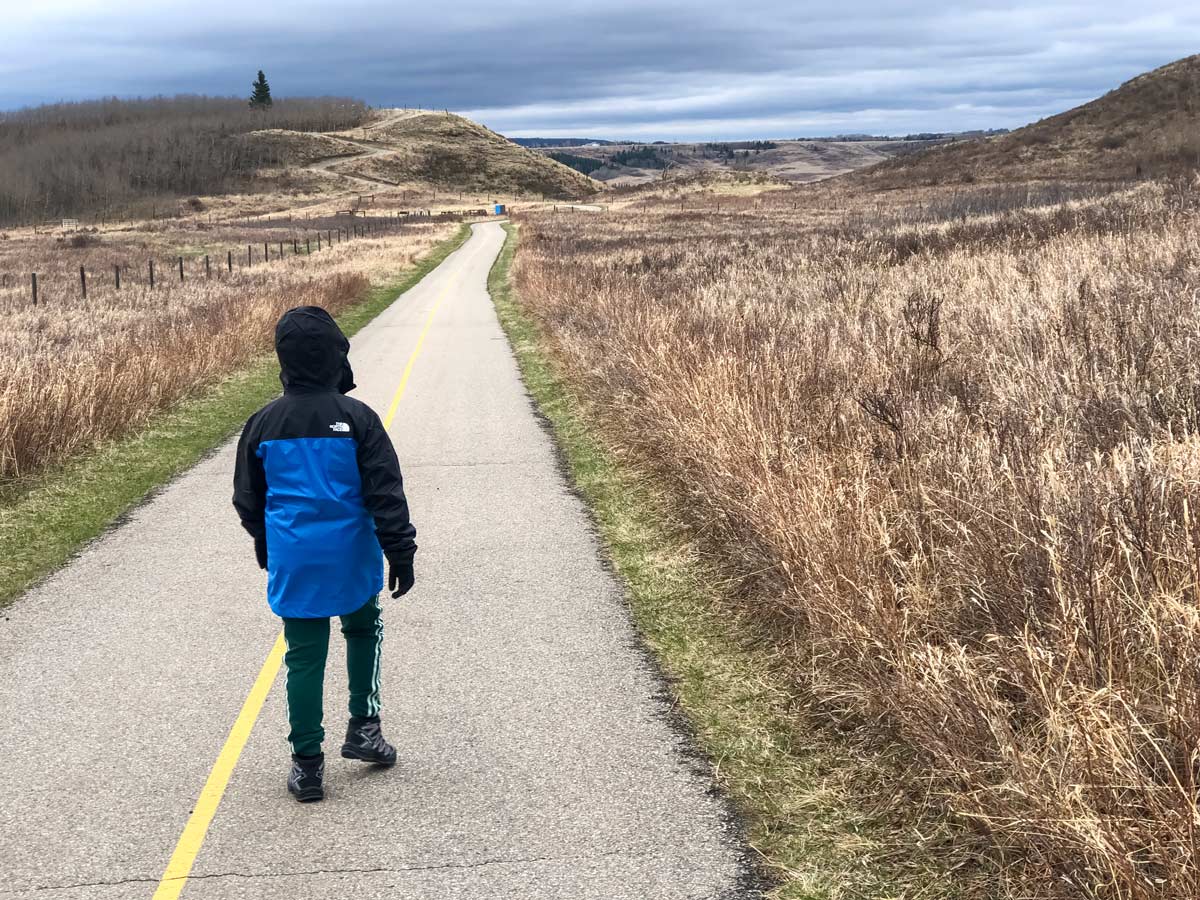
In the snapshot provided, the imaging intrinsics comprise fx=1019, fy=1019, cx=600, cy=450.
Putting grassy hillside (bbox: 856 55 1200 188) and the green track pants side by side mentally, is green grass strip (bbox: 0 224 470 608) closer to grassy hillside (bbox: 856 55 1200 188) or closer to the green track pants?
the green track pants

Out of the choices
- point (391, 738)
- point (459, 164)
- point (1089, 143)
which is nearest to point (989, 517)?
point (391, 738)

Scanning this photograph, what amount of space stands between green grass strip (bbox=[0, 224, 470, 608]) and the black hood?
3.92m

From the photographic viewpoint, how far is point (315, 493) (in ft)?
12.8

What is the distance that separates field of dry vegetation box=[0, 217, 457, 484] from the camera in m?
10.3

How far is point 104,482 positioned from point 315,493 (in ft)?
22.3

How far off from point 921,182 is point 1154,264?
79.7m

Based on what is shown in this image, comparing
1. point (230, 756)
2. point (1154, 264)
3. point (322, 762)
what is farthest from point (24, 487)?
point (1154, 264)

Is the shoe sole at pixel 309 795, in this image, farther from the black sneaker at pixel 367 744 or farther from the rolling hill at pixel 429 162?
the rolling hill at pixel 429 162

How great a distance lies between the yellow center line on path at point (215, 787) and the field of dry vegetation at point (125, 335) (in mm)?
5368

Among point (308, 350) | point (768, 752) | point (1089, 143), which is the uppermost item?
point (1089, 143)

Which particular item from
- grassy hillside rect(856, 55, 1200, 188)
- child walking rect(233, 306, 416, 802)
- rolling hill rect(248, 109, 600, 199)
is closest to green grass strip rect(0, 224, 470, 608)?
child walking rect(233, 306, 416, 802)

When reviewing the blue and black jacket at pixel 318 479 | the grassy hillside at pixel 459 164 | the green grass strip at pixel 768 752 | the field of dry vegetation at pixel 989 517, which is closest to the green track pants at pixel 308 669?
the blue and black jacket at pixel 318 479

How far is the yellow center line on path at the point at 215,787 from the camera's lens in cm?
358

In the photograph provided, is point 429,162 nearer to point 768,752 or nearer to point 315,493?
point 315,493
